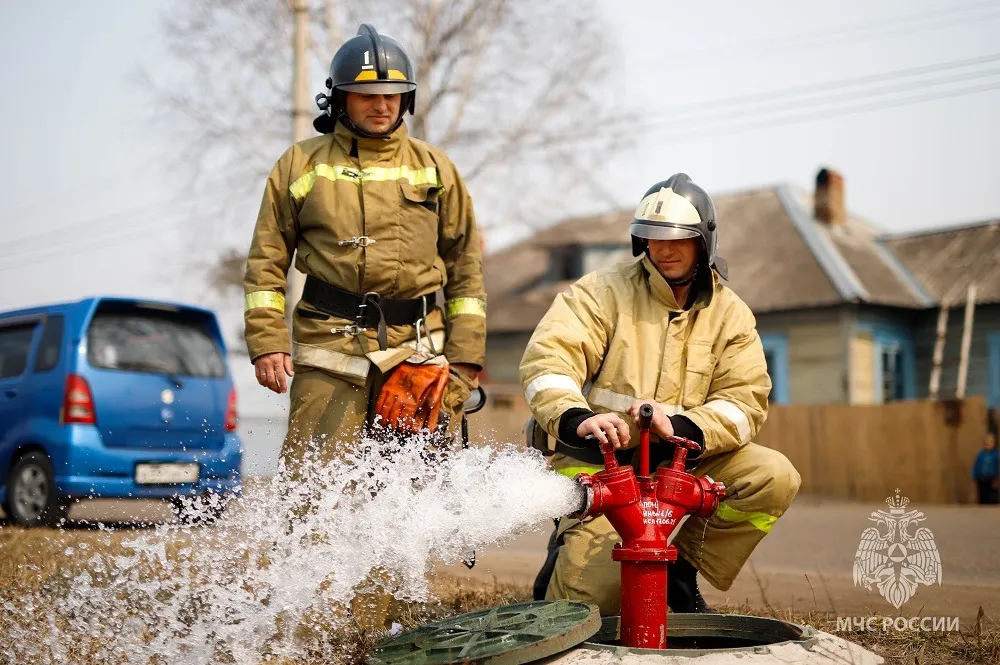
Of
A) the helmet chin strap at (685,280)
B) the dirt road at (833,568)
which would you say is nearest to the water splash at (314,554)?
the helmet chin strap at (685,280)

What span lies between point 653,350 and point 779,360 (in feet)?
60.0

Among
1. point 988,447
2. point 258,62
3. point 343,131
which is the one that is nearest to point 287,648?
point 343,131

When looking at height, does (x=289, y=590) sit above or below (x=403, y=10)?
below

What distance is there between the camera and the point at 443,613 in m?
4.64

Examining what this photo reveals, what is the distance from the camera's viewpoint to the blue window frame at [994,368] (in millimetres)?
21094

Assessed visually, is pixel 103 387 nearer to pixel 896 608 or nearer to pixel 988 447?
pixel 896 608

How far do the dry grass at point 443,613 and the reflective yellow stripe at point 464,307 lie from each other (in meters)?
1.24

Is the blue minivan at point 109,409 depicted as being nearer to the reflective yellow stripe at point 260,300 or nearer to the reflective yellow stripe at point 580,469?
the reflective yellow stripe at point 260,300

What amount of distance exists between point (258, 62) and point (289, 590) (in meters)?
19.6

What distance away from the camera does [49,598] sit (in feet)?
15.5

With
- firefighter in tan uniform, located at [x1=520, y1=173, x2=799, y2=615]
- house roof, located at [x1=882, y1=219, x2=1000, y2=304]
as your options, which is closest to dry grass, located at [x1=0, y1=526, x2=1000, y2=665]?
firefighter in tan uniform, located at [x1=520, y1=173, x2=799, y2=615]

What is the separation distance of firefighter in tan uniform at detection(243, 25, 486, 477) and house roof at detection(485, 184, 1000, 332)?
1719cm

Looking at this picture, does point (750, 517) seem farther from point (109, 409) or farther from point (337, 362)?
point (109, 409)

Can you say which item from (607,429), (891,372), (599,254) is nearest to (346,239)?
(607,429)
